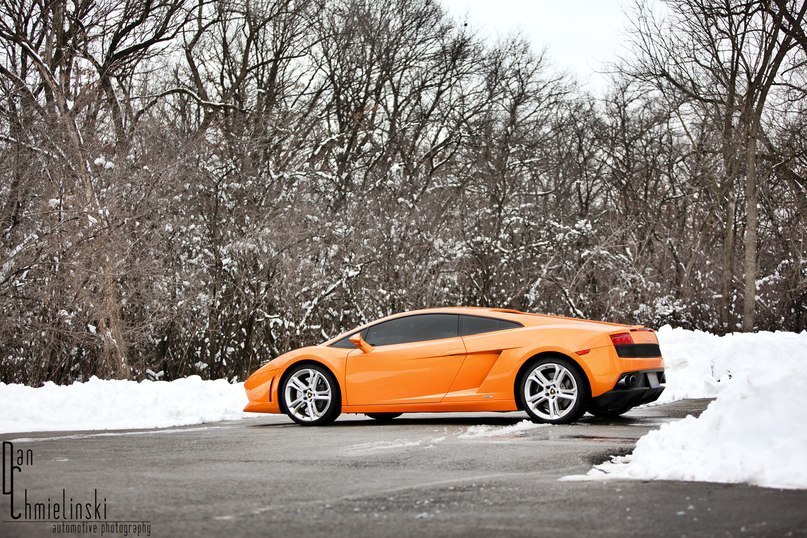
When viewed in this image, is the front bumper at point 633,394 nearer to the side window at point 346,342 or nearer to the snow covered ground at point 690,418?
the snow covered ground at point 690,418

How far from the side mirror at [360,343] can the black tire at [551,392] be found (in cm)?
181

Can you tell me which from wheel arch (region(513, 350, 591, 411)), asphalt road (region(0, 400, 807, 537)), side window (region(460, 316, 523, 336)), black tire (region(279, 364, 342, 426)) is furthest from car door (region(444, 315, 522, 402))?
black tire (region(279, 364, 342, 426))

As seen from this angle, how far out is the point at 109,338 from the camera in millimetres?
18250

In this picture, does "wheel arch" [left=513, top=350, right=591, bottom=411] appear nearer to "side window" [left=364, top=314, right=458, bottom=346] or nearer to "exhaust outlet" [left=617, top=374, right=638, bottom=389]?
"exhaust outlet" [left=617, top=374, right=638, bottom=389]

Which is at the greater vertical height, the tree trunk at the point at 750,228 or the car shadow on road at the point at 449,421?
the tree trunk at the point at 750,228

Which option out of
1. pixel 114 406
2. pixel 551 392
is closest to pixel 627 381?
pixel 551 392

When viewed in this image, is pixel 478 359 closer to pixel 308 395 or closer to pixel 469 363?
pixel 469 363

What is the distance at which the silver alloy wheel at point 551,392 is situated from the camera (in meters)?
11.1

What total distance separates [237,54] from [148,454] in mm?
25674

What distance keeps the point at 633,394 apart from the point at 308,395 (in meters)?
3.69

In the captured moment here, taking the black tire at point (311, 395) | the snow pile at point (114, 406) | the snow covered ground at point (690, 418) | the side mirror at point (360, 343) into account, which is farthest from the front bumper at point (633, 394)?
the snow pile at point (114, 406)

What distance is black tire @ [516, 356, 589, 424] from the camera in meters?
11.0

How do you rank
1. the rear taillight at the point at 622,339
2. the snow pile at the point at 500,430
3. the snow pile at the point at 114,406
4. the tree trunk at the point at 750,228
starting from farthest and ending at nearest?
the tree trunk at the point at 750,228
the snow pile at the point at 114,406
the rear taillight at the point at 622,339
the snow pile at the point at 500,430

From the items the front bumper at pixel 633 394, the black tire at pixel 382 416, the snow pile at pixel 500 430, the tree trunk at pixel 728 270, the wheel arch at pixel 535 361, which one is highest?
the tree trunk at pixel 728 270
